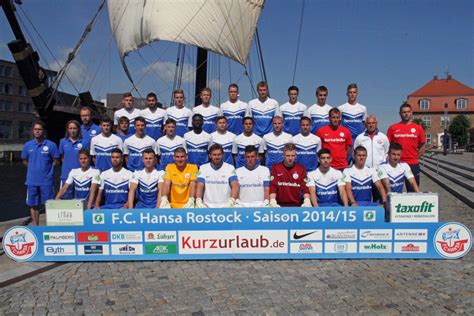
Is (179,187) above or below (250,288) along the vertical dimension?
above

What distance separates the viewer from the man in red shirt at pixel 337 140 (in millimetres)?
7344

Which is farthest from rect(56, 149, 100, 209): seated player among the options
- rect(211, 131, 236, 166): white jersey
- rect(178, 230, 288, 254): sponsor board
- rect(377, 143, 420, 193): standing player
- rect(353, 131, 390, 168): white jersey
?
rect(353, 131, 390, 168): white jersey

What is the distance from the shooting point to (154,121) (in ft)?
27.9

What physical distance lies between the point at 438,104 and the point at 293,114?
78.2m

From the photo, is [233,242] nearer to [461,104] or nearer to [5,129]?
[5,129]

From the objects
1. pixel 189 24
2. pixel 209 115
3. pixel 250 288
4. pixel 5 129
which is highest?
pixel 189 24

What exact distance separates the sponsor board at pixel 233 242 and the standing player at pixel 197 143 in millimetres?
2520

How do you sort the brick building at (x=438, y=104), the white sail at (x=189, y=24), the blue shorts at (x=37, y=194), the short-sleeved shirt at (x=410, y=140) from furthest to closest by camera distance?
1. the brick building at (x=438, y=104)
2. the white sail at (x=189, y=24)
3. the short-sleeved shirt at (x=410, y=140)
4. the blue shorts at (x=37, y=194)

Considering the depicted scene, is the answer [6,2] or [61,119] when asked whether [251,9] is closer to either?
[6,2]

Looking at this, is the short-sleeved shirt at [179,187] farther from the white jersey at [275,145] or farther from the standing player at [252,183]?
the white jersey at [275,145]

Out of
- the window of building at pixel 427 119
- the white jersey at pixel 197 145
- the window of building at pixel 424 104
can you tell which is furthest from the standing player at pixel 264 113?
the window of building at pixel 424 104

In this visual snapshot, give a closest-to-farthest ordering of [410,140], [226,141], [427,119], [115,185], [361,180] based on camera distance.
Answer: [361,180] < [115,185] < [410,140] < [226,141] < [427,119]

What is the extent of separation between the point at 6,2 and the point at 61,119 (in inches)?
579

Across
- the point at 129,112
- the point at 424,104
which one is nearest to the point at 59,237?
the point at 129,112
